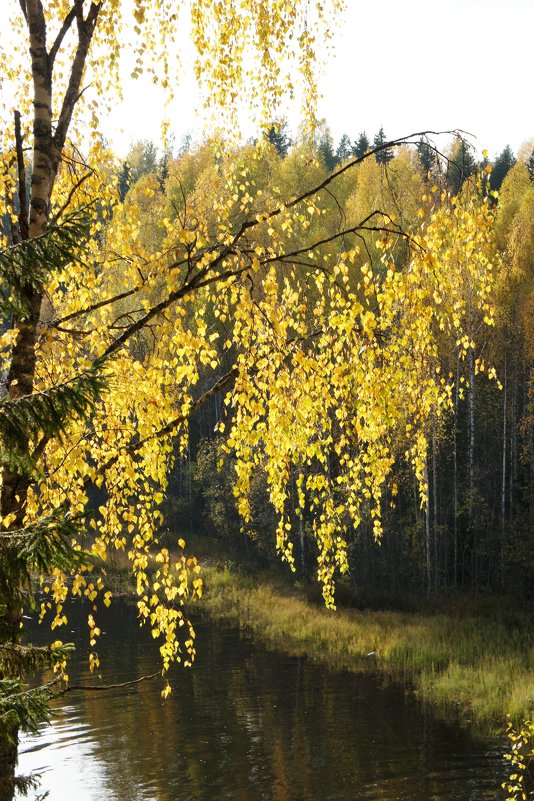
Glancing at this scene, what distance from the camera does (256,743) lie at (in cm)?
1454

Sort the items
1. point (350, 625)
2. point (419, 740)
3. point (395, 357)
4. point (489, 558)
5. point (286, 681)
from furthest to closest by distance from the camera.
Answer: point (489, 558)
point (350, 625)
point (286, 681)
point (419, 740)
point (395, 357)

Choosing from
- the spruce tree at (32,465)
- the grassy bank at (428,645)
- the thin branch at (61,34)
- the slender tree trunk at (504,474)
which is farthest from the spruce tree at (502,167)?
the spruce tree at (32,465)

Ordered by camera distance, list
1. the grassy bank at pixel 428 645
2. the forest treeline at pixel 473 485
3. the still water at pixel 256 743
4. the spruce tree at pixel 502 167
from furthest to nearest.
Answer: the spruce tree at pixel 502 167 → the forest treeline at pixel 473 485 → the grassy bank at pixel 428 645 → the still water at pixel 256 743

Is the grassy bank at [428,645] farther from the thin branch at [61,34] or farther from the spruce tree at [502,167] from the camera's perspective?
the spruce tree at [502,167]

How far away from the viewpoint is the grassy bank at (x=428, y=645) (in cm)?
1655

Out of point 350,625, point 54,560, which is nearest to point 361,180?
point 350,625

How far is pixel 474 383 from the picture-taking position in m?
28.5

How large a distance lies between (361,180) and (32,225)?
3468 centimetres

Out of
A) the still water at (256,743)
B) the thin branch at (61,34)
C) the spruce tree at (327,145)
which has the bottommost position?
the still water at (256,743)

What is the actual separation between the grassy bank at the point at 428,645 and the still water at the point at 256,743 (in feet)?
3.12

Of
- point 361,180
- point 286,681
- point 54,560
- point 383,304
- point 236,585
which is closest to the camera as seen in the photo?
point 54,560

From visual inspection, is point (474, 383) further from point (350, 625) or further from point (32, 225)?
point (32, 225)

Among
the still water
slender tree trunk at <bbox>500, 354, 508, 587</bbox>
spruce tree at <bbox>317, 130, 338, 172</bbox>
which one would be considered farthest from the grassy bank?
spruce tree at <bbox>317, 130, 338, 172</bbox>

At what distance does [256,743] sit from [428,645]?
6.82 metres
